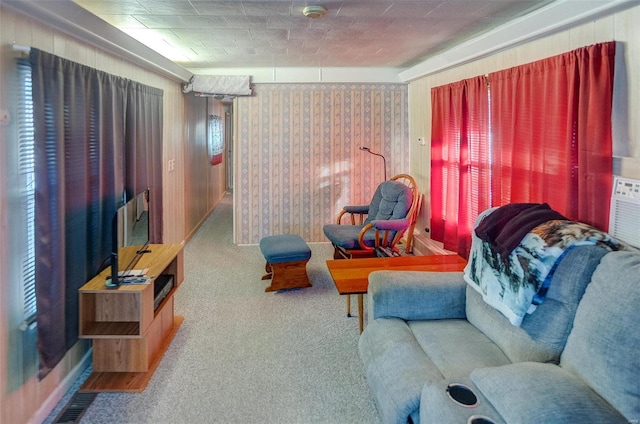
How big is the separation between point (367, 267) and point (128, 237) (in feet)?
5.16

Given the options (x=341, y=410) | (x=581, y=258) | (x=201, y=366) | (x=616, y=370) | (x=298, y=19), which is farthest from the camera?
(x=298, y=19)

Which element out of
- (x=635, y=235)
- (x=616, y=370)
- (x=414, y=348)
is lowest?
(x=414, y=348)

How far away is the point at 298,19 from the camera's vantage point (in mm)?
3008

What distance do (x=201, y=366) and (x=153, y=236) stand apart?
61.8 inches

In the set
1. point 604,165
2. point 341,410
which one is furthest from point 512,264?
point 341,410

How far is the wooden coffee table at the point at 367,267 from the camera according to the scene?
2607 millimetres

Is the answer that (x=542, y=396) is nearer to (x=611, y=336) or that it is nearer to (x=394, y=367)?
(x=611, y=336)

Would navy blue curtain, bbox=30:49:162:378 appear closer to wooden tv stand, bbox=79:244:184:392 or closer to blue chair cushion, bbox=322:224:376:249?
wooden tv stand, bbox=79:244:184:392

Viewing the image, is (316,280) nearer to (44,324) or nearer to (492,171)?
(492,171)

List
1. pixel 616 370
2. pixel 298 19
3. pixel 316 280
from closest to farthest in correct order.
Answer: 1. pixel 616 370
2. pixel 298 19
3. pixel 316 280

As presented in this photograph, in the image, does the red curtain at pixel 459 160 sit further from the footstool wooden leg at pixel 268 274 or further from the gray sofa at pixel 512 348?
the footstool wooden leg at pixel 268 274

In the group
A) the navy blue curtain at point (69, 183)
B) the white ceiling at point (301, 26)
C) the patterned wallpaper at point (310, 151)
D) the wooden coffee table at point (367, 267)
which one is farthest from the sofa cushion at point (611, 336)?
the patterned wallpaper at point (310, 151)

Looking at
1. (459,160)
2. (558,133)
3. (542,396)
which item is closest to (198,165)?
(459,160)

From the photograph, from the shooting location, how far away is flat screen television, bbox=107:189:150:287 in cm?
228
